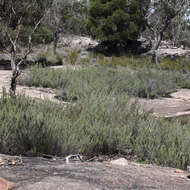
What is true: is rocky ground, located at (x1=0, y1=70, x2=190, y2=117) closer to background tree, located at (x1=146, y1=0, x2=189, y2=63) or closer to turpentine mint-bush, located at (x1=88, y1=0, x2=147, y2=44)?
background tree, located at (x1=146, y1=0, x2=189, y2=63)

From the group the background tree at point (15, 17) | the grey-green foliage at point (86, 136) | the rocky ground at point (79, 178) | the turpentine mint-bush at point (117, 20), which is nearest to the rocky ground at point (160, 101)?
the background tree at point (15, 17)

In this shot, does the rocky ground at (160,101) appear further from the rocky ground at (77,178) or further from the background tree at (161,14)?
the background tree at (161,14)

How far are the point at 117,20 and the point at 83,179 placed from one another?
26443mm

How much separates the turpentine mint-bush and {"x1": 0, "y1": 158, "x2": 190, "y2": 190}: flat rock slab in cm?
2583

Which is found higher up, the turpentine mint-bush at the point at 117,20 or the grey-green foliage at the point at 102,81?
the turpentine mint-bush at the point at 117,20

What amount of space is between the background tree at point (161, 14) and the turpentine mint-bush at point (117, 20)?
1.10m

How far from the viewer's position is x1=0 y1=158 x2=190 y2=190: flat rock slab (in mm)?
2035

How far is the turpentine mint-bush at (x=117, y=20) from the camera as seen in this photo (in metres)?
27.8

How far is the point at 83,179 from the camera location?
2201 mm

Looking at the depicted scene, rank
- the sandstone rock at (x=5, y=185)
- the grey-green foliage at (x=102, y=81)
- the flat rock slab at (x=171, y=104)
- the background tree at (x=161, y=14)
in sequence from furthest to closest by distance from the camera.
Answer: the background tree at (x=161, y=14), the grey-green foliage at (x=102, y=81), the flat rock slab at (x=171, y=104), the sandstone rock at (x=5, y=185)

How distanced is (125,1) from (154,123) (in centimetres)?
2552

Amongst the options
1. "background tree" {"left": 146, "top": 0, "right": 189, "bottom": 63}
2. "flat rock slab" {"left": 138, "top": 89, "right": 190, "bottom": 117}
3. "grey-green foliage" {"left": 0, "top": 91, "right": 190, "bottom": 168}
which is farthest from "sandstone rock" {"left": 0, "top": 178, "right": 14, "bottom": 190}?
"background tree" {"left": 146, "top": 0, "right": 189, "bottom": 63}

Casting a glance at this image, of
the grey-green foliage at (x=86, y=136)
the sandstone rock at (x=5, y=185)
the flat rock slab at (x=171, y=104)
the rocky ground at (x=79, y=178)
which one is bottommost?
the flat rock slab at (x=171, y=104)

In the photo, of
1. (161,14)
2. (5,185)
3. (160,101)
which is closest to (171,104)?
(160,101)
